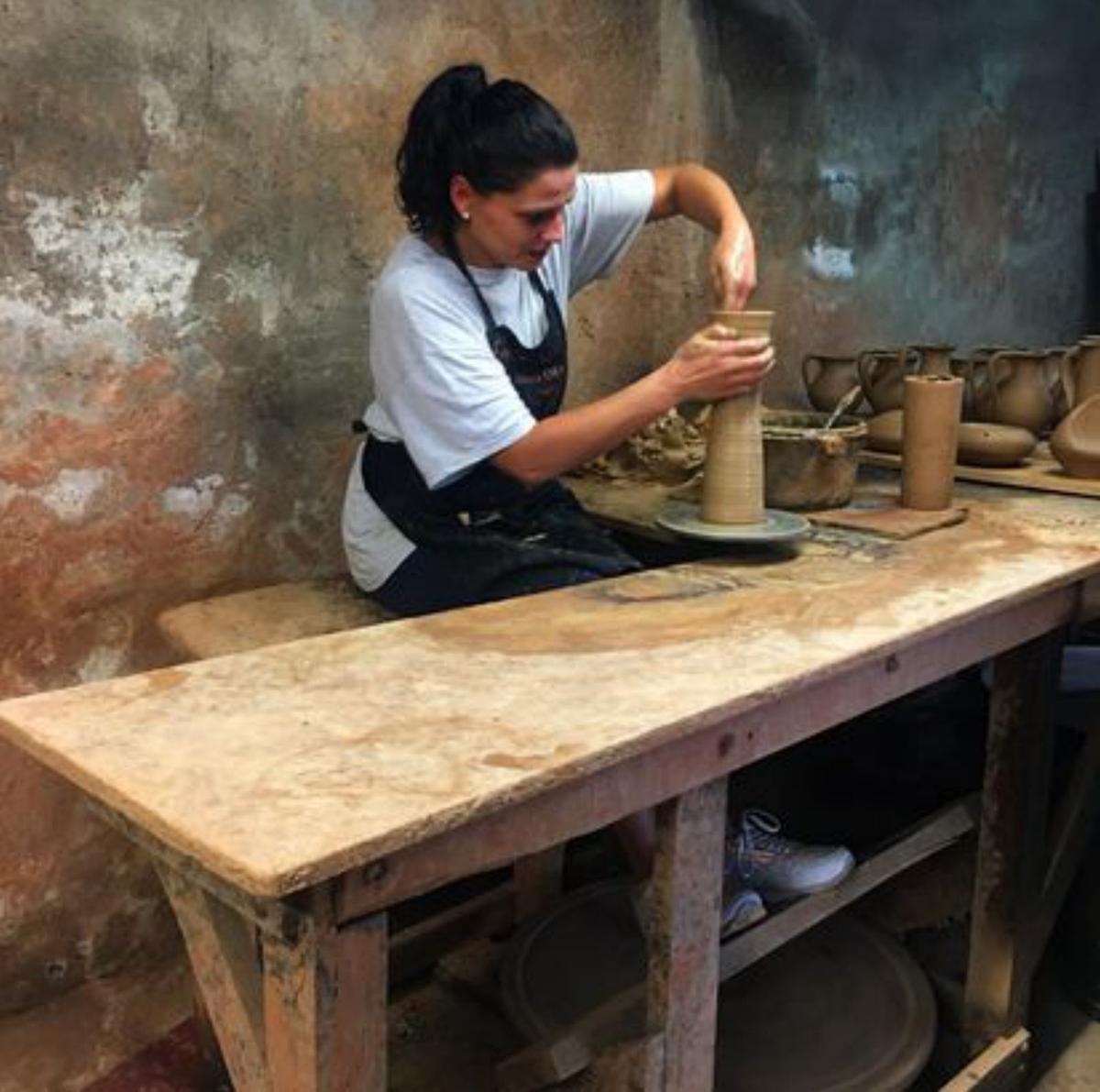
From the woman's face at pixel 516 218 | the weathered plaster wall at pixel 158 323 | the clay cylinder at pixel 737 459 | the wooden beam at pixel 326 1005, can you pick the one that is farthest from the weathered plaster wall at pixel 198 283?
the wooden beam at pixel 326 1005

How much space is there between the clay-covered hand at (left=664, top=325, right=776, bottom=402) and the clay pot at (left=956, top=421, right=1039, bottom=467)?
0.89 meters

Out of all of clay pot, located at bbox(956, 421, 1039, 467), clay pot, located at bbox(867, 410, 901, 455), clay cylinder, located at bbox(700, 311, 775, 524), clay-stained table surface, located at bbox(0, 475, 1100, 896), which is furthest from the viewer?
clay pot, located at bbox(867, 410, 901, 455)

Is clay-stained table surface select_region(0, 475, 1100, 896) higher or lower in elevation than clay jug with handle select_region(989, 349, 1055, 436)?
lower

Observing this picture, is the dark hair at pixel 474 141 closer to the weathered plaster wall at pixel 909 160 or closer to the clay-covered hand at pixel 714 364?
the clay-covered hand at pixel 714 364

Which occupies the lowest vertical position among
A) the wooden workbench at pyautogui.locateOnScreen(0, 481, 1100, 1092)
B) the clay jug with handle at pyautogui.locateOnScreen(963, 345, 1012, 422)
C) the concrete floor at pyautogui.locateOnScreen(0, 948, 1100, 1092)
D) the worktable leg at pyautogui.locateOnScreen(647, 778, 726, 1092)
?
the concrete floor at pyautogui.locateOnScreen(0, 948, 1100, 1092)

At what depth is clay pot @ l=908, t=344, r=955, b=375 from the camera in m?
2.81

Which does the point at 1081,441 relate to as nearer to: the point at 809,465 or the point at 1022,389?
the point at 1022,389

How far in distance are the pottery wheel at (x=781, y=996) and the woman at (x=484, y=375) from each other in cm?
75

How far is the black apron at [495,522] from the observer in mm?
2045

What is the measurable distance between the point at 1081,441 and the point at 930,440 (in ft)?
1.59

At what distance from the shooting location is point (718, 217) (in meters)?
2.42

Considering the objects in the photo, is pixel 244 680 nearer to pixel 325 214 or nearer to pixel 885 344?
pixel 325 214

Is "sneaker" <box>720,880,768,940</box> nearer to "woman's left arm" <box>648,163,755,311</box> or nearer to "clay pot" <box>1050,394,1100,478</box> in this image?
"woman's left arm" <box>648,163,755,311</box>

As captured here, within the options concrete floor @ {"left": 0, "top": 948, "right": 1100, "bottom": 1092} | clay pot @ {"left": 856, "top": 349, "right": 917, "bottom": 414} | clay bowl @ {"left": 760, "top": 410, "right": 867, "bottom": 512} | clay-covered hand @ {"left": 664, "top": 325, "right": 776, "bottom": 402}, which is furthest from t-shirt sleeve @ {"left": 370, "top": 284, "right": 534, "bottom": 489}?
clay pot @ {"left": 856, "top": 349, "right": 917, "bottom": 414}
